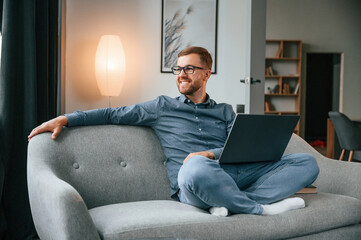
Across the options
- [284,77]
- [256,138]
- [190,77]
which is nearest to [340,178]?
[256,138]

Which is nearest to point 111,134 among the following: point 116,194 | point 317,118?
point 116,194

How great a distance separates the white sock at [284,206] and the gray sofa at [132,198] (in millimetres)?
29

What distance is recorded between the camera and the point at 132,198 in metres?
2.03

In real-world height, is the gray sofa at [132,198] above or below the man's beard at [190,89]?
below

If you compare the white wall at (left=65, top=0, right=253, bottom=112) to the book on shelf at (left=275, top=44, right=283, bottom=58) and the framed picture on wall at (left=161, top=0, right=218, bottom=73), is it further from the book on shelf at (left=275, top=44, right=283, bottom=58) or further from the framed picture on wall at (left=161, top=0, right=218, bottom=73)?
the book on shelf at (left=275, top=44, right=283, bottom=58)

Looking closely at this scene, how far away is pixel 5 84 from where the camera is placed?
2395 millimetres

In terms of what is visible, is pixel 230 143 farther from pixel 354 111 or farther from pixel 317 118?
pixel 317 118

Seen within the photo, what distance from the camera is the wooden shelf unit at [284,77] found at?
28.1ft

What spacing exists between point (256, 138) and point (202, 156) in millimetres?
268

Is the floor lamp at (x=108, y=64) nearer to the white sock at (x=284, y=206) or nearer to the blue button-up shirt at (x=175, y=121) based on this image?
the blue button-up shirt at (x=175, y=121)

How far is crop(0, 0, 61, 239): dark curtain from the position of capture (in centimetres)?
240

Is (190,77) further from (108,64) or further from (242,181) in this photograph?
(108,64)

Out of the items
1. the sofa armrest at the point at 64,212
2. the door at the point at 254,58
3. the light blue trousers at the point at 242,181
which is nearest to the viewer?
the sofa armrest at the point at 64,212

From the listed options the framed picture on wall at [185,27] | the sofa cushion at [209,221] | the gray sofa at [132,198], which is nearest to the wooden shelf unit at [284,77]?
the framed picture on wall at [185,27]
